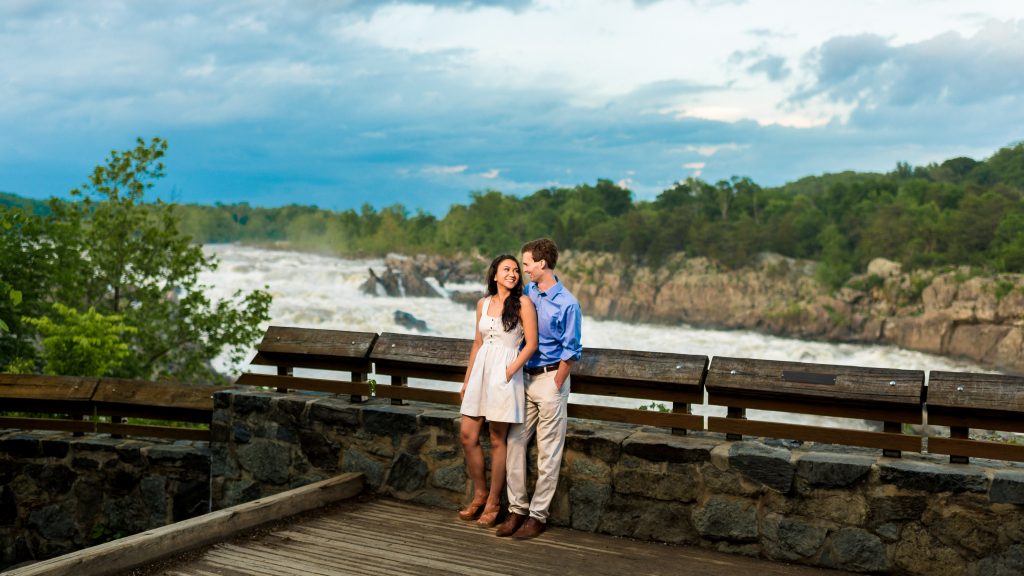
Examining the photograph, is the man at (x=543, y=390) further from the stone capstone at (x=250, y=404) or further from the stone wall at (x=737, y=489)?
the stone capstone at (x=250, y=404)

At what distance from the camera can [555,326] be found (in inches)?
196

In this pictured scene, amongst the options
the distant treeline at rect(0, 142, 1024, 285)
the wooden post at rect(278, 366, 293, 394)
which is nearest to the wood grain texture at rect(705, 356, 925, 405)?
the wooden post at rect(278, 366, 293, 394)

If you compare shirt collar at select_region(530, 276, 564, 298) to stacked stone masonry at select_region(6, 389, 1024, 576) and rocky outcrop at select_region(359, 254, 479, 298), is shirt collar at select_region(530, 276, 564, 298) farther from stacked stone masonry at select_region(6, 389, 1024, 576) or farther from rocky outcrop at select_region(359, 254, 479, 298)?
rocky outcrop at select_region(359, 254, 479, 298)

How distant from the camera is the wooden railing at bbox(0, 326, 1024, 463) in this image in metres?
4.59

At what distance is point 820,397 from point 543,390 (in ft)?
4.72

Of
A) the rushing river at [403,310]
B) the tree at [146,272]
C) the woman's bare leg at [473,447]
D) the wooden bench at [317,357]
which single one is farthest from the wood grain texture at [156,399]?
the rushing river at [403,310]

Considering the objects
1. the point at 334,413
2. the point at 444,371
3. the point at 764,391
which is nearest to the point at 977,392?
the point at 764,391

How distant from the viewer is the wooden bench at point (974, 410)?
14.7ft

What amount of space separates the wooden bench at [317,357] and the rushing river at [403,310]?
31.6 m

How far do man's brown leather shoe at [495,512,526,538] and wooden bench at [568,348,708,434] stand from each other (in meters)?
0.68

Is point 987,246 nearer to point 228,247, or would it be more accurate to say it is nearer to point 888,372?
point 228,247

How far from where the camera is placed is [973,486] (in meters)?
4.43

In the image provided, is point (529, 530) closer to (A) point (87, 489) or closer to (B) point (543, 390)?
(B) point (543, 390)

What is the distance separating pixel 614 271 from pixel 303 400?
1854 inches
